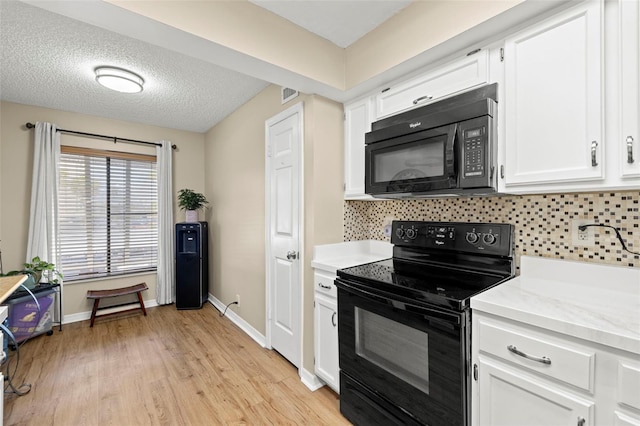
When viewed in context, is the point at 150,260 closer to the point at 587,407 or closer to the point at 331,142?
the point at 331,142

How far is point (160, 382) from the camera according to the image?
86.2 inches

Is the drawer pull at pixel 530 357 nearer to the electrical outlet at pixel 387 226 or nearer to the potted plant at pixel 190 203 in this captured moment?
the electrical outlet at pixel 387 226

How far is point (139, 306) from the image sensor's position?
3.79 metres

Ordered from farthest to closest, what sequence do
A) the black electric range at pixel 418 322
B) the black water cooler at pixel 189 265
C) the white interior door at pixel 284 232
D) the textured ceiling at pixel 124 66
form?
1. the black water cooler at pixel 189 265
2. the white interior door at pixel 284 232
3. the textured ceiling at pixel 124 66
4. the black electric range at pixel 418 322

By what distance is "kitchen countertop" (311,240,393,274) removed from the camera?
201 centimetres

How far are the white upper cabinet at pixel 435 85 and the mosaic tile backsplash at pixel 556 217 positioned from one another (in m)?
0.67

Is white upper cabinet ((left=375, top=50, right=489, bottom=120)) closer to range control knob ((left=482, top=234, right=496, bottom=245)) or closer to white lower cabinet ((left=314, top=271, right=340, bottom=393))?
range control knob ((left=482, top=234, right=496, bottom=245))

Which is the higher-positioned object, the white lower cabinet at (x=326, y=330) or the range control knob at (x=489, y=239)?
the range control knob at (x=489, y=239)

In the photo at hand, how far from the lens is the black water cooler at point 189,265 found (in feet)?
12.2

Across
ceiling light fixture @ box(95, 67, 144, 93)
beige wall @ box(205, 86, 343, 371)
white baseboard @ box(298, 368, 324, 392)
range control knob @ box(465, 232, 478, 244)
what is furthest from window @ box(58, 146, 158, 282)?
range control knob @ box(465, 232, 478, 244)

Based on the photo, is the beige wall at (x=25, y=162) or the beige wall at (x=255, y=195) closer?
the beige wall at (x=255, y=195)

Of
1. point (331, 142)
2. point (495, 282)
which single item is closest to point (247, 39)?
point (331, 142)

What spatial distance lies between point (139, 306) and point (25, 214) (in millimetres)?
1623

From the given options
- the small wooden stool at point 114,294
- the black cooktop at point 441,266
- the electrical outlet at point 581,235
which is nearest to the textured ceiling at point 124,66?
the black cooktop at point 441,266
